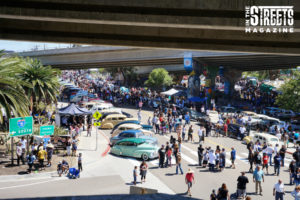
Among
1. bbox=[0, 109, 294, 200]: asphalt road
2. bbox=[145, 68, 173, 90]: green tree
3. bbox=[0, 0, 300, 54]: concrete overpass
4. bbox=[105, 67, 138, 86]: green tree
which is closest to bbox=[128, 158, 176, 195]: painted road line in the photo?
bbox=[0, 109, 294, 200]: asphalt road

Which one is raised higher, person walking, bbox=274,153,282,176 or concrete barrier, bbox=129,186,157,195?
concrete barrier, bbox=129,186,157,195

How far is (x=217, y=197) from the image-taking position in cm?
1266

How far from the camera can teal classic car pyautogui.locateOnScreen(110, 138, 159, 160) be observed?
68.9ft

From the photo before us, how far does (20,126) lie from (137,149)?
740 cm

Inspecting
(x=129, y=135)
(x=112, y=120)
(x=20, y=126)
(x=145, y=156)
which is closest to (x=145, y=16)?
(x=20, y=126)

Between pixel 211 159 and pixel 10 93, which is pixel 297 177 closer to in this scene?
pixel 211 159

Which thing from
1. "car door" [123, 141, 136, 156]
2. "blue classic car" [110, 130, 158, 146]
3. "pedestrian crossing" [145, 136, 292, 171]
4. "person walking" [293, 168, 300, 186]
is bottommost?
"pedestrian crossing" [145, 136, 292, 171]

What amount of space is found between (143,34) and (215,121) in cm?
2099

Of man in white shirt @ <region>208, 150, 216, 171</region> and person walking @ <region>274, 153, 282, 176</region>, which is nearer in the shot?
person walking @ <region>274, 153, 282, 176</region>

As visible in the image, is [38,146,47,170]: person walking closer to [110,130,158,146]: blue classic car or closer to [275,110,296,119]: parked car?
[110,130,158,146]: blue classic car

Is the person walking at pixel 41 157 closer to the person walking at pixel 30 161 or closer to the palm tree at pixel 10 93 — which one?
the person walking at pixel 30 161

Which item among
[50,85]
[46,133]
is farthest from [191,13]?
[50,85]

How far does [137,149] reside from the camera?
21125 mm

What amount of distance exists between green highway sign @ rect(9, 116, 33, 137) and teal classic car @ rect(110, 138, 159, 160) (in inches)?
242
